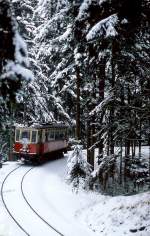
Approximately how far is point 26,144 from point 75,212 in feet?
39.4

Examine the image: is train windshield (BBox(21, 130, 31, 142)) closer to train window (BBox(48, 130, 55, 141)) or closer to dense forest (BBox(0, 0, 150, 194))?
dense forest (BBox(0, 0, 150, 194))

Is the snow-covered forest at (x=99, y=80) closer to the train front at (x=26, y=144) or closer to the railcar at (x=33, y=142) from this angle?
the train front at (x=26, y=144)

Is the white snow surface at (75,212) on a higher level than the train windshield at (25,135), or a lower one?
lower

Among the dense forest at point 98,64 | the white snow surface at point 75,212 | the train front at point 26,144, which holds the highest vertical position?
the dense forest at point 98,64

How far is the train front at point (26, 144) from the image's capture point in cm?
2881

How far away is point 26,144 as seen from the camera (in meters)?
29.0

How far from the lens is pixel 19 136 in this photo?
29391 millimetres

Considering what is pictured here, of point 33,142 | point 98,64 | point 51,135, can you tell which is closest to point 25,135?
point 33,142

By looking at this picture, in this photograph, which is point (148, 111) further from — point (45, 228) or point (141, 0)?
point (45, 228)

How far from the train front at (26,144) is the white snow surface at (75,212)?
622 centimetres

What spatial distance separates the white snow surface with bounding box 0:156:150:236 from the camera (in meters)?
15.1

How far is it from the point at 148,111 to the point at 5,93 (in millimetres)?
6648

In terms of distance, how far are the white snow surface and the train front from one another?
6.22 metres

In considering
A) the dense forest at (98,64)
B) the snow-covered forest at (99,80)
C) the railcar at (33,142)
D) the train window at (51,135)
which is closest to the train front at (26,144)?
the railcar at (33,142)
